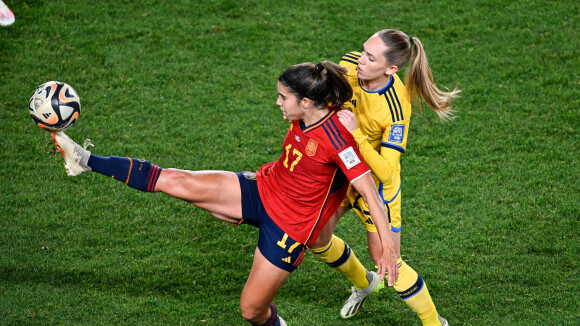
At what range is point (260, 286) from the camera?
194 inches

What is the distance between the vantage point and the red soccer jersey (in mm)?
4738

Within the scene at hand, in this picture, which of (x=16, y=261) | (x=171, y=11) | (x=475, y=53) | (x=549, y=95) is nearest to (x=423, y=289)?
(x=16, y=261)

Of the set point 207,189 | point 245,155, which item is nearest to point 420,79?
point 207,189

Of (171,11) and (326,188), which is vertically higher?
(326,188)

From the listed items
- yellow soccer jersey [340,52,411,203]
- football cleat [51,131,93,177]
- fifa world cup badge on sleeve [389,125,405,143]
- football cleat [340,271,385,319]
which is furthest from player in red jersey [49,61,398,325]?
football cleat [340,271,385,319]

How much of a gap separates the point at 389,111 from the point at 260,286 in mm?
1608

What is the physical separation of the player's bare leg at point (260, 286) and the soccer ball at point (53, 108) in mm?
1673

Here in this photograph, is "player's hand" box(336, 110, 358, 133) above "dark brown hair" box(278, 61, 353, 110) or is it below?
below

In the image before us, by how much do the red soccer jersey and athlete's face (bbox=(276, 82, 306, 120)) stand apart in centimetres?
13

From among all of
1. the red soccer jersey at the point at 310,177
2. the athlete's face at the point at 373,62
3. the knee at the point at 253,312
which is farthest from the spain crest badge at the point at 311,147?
the knee at the point at 253,312

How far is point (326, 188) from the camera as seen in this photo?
16.3 ft

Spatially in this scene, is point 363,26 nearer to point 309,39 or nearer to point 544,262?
point 309,39

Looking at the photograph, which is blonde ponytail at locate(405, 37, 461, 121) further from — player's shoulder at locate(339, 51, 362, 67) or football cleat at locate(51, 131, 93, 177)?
football cleat at locate(51, 131, 93, 177)

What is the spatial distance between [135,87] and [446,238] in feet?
14.6
